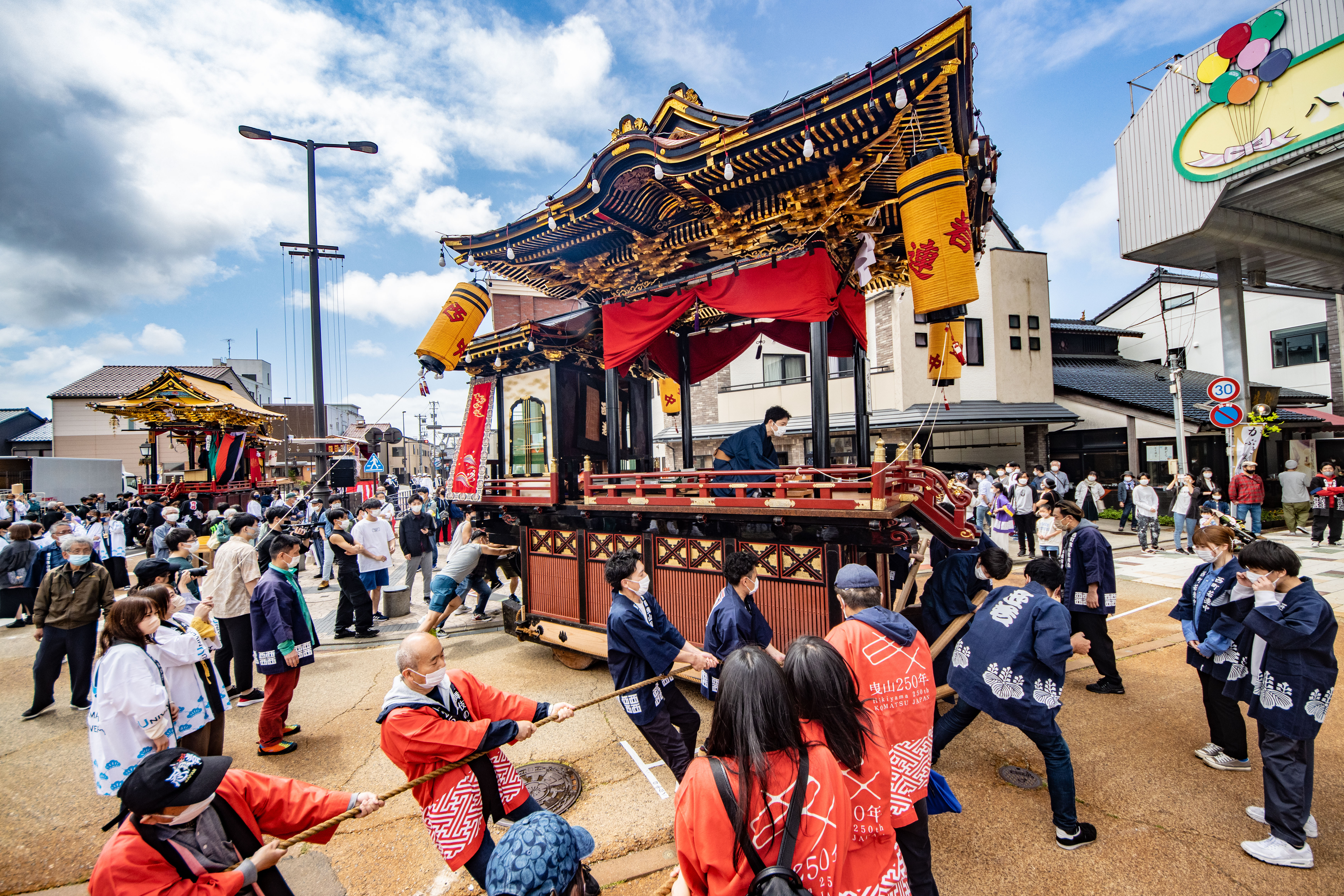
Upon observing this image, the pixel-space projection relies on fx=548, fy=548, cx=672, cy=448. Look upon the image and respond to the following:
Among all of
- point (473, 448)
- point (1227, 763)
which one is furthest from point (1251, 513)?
point (473, 448)

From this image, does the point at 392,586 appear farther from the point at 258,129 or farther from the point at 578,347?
the point at 258,129

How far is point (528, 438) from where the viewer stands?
8961mm

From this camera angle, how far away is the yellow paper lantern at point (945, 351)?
6.50 metres

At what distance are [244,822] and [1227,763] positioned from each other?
6311 mm

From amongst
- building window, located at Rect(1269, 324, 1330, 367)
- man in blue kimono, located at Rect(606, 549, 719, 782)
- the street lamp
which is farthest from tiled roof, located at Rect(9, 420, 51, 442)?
building window, located at Rect(1269, 324, 1330, 367)

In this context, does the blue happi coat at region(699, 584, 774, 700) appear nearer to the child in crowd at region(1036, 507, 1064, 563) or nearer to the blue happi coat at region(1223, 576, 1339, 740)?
the blue happi coat at region(1223, 576, 1339, 740)

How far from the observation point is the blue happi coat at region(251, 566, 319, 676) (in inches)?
195

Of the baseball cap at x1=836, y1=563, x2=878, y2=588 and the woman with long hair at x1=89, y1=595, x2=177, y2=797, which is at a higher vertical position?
the baseball cap at x1=836, y1=563, x2=878, y2=588

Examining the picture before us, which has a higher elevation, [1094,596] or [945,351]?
[945,351]

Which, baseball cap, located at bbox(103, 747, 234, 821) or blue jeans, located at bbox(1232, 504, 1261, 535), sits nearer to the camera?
baseball cap, located at bbox(103, 747, 234, 821)

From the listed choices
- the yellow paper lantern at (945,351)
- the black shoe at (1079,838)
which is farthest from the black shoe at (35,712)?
the yellow paper lantern at (945,351)

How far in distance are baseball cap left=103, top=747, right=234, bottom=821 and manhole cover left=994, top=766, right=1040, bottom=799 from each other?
8.83 ft

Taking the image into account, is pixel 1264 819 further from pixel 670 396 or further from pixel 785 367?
pixel 785 367

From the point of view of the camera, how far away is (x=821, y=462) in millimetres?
5996
